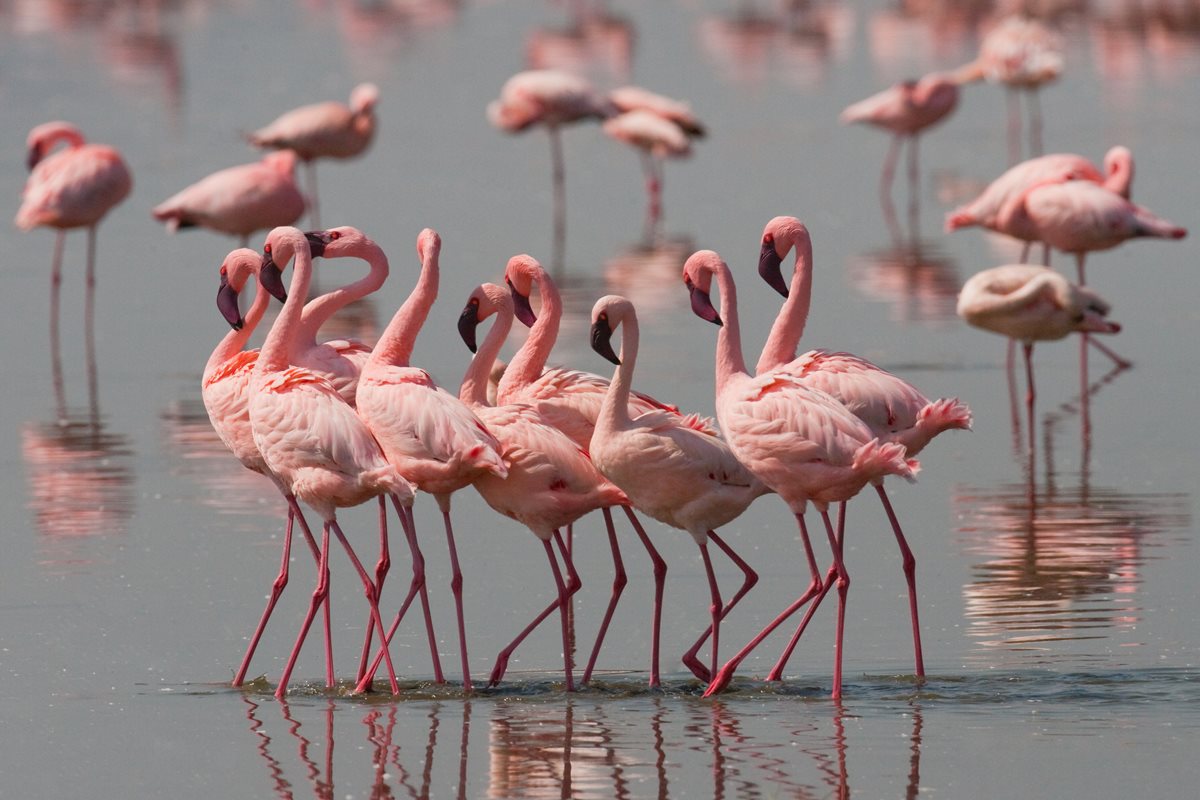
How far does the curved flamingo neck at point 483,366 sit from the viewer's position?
24.3 feet

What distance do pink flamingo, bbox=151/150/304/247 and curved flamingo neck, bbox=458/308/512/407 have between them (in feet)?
27.4

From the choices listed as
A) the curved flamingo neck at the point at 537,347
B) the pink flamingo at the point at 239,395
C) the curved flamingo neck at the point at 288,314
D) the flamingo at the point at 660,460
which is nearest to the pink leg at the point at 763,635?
the flamingo at the point at 660,460

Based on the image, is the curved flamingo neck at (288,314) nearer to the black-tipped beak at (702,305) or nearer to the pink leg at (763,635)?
the black-tipped beak at (702,305)

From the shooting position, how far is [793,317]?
7.61m

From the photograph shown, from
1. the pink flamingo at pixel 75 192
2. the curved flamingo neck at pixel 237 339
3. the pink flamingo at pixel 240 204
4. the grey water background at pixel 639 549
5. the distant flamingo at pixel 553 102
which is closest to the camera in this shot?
the grey water background at pixel 639 549

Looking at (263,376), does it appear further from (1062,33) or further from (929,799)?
(1062,33)

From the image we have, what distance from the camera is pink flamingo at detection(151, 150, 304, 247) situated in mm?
15461

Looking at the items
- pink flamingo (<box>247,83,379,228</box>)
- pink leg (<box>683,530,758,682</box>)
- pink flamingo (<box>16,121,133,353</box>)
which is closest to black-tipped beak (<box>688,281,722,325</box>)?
pink leg (<box>683,530,758,682</box>)

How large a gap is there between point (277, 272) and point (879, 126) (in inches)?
561

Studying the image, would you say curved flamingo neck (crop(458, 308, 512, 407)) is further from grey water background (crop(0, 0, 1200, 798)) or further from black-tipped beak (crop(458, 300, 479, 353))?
grey water background (crop(0, 0, 1200, 798))

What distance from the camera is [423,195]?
1972 centimetres

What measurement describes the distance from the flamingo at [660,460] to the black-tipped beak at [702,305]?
26 cm

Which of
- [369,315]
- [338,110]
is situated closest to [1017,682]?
[369,315]

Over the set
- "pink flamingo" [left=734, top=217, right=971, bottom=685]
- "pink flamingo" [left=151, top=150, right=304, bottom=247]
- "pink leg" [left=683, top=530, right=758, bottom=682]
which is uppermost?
"pink flamingo" [left=151, top=150, right=304, bottom=247]
